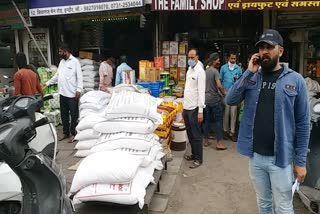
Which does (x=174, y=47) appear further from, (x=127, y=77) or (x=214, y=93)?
(x=214, y=93)

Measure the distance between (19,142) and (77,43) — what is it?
24.6ft

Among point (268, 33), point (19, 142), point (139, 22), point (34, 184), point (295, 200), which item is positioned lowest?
point (295, 200)

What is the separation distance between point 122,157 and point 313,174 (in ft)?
7.45

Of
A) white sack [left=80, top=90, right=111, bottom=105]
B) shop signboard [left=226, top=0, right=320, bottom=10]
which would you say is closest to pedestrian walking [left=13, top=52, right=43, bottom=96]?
white sack [left=80, top=90, right=111, bottom=105]

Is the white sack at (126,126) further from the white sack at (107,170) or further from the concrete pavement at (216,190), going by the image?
the concrete pavement at (216,190)

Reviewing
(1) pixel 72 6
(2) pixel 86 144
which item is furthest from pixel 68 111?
(1) pixel 72 6

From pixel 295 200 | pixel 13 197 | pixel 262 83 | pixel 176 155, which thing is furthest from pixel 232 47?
pixel 13 197

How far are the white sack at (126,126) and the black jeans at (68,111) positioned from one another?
250 cm

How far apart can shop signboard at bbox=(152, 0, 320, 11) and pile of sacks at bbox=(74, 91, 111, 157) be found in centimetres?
221

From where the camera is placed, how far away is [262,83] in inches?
112

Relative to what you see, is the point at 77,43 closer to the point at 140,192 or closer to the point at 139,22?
the point at 139,22

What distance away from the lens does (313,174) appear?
3965mm

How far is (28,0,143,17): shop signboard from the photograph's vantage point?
7.02 meters

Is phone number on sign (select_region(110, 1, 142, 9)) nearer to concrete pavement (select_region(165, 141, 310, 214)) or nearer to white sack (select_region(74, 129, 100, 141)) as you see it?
white sack (select_region(74, 129, 100, 141))
